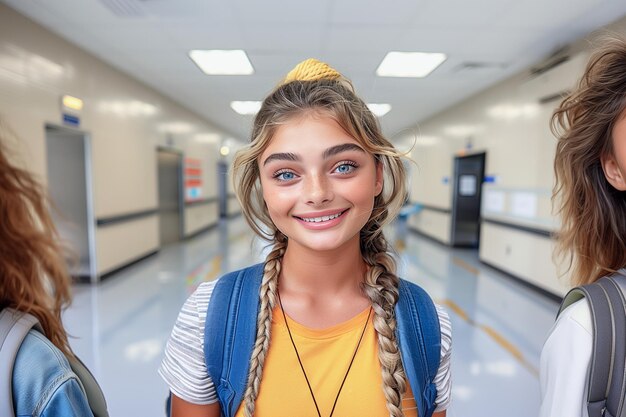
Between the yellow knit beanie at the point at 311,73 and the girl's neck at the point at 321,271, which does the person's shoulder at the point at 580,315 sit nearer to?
the girl's neck at the point at 321,271

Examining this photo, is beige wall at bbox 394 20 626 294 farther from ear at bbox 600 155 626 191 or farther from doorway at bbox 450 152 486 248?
ear at bbox 600 155 626 191

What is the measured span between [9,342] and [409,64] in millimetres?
5278

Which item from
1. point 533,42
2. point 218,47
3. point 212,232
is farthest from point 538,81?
point 212,232

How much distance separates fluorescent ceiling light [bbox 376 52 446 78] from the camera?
4.64m

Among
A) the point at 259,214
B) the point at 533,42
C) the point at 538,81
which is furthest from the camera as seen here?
the point at 538,81

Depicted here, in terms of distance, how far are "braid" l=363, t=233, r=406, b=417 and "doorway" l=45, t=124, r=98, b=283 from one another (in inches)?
192

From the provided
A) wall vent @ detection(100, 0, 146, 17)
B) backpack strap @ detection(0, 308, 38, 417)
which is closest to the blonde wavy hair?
backpack strap @ detection(0, 308, 38, 417)

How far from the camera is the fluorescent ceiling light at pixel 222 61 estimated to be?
4602 mm

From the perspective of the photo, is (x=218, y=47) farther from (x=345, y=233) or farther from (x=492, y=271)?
(x=492, y=271)

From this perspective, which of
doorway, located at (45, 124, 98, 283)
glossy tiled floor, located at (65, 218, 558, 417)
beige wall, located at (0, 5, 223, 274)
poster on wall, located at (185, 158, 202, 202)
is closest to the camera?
glossy tiled floor, located at (65, 218, 558, 417)

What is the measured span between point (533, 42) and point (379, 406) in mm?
4792

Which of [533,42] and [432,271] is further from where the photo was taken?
[432,271]

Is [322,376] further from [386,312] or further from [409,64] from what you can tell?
[409,64]

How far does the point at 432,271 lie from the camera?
5.66 meters
